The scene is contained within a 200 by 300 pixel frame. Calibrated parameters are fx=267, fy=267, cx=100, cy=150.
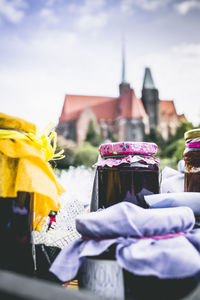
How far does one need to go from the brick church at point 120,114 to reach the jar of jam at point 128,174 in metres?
28.0

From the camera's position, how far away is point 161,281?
47 centimetres

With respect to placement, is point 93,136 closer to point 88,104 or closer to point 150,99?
point 88,104

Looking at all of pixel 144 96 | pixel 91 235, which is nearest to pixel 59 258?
pixel 91 235

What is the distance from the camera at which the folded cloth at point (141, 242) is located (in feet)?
1.47

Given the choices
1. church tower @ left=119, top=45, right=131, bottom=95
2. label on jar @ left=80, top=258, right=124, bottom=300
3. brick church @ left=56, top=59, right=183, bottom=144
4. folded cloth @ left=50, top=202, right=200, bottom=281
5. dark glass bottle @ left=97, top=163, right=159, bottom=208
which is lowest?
label on jar @ left=80, top=258, right=124, bottom=300

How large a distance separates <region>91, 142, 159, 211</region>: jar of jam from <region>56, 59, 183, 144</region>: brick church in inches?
1101

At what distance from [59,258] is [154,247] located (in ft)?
0.62

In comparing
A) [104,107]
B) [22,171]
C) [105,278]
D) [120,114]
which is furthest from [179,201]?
[104,107]

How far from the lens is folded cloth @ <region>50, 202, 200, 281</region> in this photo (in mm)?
448

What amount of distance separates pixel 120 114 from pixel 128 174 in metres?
30.4

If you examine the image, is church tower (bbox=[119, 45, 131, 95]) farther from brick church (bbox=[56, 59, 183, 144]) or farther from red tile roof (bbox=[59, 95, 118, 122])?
red tile roof (bbox=[59, 95, 118, 122])

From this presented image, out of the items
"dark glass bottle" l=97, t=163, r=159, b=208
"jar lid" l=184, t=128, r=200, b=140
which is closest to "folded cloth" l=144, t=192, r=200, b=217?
"dark glass bottle" l=97, t=163, r=159, b=208

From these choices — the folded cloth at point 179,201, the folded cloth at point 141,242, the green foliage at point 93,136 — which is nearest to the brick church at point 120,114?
the green foliage at point 93,136

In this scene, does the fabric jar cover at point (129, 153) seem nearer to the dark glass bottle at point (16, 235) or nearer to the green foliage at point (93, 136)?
the dark glass bottle at point (16, 235)
